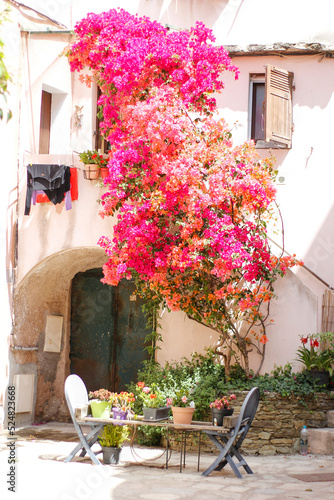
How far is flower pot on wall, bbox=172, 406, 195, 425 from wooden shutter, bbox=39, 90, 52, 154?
571cm

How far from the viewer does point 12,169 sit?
11359mm

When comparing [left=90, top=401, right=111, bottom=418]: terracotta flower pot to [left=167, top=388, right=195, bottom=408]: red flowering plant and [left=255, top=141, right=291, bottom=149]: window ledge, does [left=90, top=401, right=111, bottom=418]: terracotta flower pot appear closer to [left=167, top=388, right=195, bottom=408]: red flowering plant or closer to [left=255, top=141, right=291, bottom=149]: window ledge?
[left=167, top=388, right=195, bottom=408]: red flowering plant

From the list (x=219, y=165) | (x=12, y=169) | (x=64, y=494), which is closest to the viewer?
(x=64, y=494)

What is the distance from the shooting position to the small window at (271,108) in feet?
36.0

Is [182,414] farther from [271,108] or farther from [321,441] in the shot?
[271,108]

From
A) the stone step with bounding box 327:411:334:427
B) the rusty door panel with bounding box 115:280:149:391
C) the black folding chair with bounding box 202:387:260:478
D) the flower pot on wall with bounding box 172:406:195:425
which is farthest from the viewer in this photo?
the rusty door panel with bounding box 115:280:149:391

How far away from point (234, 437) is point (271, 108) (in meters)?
5.55

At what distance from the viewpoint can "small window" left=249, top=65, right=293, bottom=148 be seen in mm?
10969

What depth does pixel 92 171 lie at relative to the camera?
1084cm

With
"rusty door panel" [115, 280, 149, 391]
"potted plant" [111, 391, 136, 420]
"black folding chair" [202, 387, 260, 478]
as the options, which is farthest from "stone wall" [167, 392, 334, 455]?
"rusty door panel" [115, 280, 149, 391]

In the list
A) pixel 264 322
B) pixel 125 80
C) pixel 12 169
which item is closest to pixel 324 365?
pixel 264 322

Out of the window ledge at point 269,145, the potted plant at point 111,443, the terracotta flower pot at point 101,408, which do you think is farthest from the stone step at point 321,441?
the window ledge at point 269,145

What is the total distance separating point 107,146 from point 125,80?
198 cm

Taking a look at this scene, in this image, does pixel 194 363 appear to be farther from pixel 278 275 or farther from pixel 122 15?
pixel 122 15
